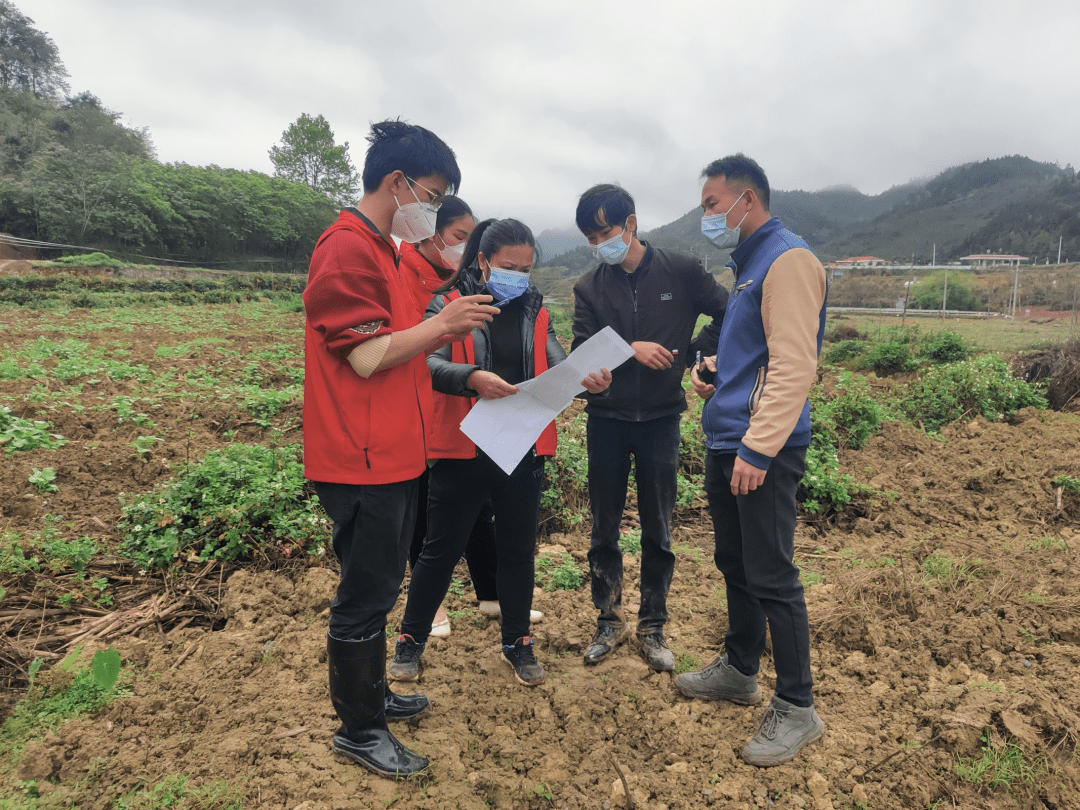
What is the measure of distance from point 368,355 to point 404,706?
4.80 ft

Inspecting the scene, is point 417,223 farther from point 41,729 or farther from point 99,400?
point 99,400

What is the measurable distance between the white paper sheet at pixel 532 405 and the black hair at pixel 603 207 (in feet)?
2.25

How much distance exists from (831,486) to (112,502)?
5.39m

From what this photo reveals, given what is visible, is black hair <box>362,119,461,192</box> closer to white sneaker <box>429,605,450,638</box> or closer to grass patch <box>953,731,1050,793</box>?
white sneaker <box>429,605,450,638</box>

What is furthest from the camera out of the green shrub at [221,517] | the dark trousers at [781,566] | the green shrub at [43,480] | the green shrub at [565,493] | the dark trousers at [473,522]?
the green shrub at [565,493]

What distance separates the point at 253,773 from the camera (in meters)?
1.93

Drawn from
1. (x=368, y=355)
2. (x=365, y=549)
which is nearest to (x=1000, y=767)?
(x=365, y=549)

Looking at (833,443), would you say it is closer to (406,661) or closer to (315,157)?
(406,661)

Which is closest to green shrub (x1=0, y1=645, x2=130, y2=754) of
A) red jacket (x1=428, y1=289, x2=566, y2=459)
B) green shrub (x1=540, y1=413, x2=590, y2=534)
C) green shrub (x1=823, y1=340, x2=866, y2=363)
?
red jacket (x1=428, y1=289, x2=566, y2=459)

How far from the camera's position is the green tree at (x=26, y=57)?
5344 cm

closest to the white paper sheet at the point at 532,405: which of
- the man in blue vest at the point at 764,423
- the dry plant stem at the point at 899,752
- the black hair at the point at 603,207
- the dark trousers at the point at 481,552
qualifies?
the man in blue vest at the point at 764,423

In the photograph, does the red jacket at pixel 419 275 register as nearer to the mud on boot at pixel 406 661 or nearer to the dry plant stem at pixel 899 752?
the mud on boot at pixel 406 661

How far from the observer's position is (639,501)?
111 inches

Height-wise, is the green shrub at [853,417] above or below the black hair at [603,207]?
below
